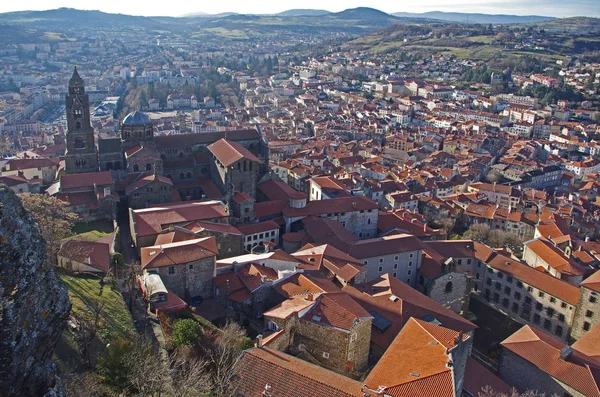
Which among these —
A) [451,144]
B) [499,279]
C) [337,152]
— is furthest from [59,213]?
[451,144]

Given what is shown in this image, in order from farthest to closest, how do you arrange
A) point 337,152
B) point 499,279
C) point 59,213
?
point 337,152 → point 499,279 → point 59,213

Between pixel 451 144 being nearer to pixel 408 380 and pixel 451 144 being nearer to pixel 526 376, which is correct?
pixel 526 376

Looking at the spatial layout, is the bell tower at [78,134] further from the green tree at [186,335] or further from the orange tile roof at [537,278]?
A: the orange tile roof at [537,278]

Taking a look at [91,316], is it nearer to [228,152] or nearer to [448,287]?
[448,287]

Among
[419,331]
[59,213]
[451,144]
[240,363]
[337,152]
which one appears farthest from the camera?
[451,144]

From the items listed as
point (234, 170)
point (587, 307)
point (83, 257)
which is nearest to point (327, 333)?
point (83, 257)
